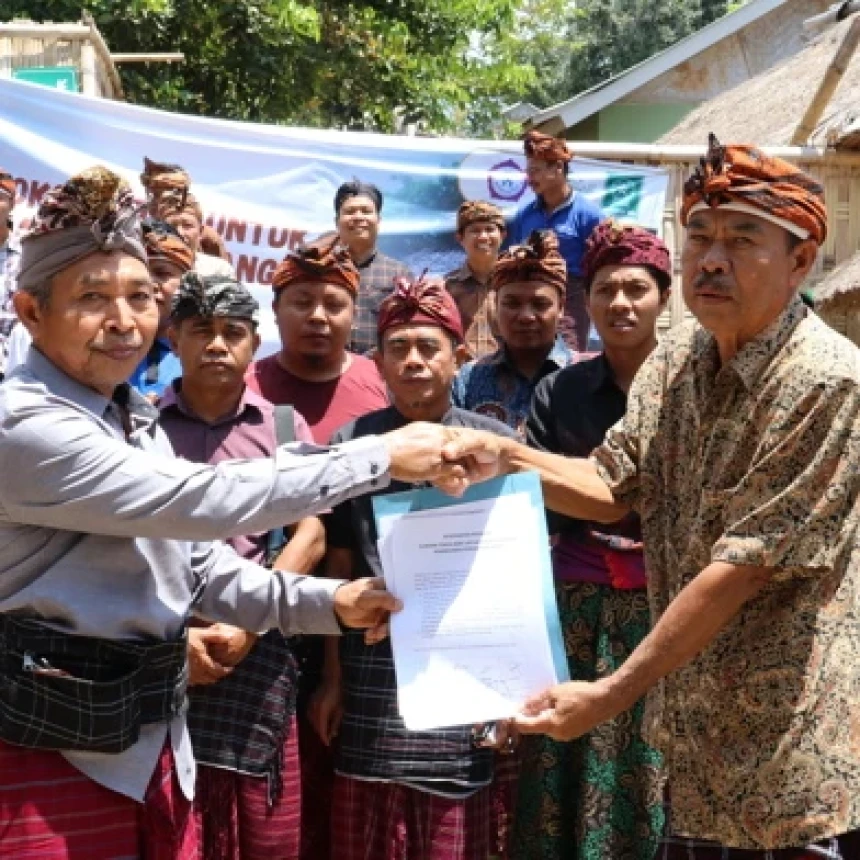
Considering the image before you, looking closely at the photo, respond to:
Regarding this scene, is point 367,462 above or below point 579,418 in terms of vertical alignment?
below

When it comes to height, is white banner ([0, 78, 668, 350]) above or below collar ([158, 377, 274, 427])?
above

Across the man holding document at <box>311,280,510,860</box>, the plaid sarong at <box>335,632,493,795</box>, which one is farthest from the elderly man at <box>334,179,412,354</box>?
the plaid sarong at <box>335,632,493,795</box>

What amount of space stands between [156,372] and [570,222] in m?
3.08

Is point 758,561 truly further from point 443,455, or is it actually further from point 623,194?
point 623,194

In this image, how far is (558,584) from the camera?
4.56 meters

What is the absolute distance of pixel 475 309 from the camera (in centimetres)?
722

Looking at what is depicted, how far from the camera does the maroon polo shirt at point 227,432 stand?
14.4ft

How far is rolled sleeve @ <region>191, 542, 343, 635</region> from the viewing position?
10.7 ft

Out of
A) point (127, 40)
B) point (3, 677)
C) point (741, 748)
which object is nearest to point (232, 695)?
point (3, 677)

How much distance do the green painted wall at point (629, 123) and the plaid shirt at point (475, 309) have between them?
15175 millimetres

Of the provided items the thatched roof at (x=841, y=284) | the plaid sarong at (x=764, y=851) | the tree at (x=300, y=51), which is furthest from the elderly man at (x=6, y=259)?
the tree at (x=300, y=51)

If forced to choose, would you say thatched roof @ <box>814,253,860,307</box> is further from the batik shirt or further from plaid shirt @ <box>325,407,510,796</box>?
the batik shirt

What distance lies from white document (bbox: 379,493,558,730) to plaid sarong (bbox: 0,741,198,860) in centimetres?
76

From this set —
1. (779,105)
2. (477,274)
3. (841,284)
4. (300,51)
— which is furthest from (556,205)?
(300,51)
